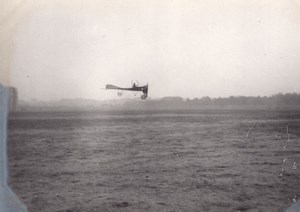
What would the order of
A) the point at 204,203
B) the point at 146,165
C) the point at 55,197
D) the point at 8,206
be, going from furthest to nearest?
the point at 146,165
the point at 55,197
the point at 204,203
the point at 8,206

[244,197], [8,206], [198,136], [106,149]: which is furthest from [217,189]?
[198,136]

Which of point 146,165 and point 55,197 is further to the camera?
point 146,165

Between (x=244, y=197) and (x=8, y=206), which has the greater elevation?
(x=8, y=206)

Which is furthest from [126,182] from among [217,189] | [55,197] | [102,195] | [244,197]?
[244,197]

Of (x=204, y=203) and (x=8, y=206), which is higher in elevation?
(x=8, y=206)

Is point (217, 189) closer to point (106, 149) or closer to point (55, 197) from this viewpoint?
point (55, 197)

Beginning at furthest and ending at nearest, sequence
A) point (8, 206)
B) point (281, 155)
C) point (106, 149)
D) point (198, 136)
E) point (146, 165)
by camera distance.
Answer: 1. point (198, 136)
2. point (106, 149)
3. point (281, 155)
4. point (146, 165)
5. point (8, 206)

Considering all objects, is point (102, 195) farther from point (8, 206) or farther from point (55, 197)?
point (8, 206)

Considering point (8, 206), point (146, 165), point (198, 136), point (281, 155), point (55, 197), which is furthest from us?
point (198, 136)

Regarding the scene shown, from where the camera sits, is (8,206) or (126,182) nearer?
(8,206)
